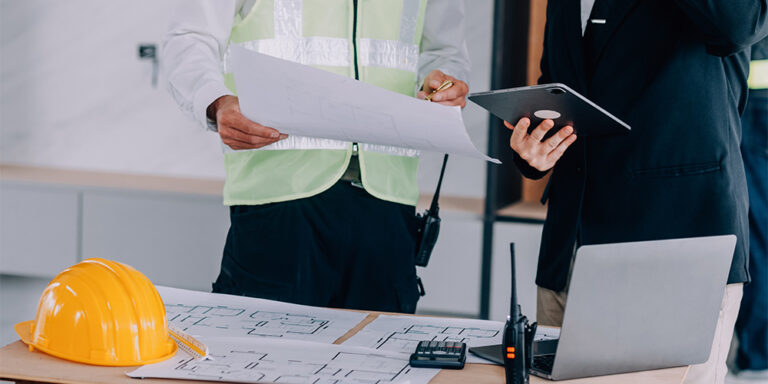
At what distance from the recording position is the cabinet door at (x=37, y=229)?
3.50 m

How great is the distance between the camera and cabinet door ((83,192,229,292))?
335 cm

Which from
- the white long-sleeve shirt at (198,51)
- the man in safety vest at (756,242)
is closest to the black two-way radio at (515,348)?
the white long-sleeve shirt at (198,51)

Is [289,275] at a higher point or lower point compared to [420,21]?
lower

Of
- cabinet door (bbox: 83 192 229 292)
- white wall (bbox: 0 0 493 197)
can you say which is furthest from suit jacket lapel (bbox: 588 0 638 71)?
white wall (bbox: 0 0 493 197)

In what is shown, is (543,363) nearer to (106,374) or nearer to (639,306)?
(639,306)

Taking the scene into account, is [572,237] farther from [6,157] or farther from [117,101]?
[6,157]

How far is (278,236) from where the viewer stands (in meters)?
1.76

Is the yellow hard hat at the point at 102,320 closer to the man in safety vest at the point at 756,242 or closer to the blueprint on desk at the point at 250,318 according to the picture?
the blueprint on desk at the point at 250,318

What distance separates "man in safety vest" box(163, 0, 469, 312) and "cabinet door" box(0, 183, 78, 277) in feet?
6.23

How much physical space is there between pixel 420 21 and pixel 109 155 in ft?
8.12

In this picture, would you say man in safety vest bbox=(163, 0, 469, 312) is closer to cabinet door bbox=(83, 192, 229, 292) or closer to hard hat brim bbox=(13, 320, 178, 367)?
hard hat brim bbox=(13, 320, 178, 367)

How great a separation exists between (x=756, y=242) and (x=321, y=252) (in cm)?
227

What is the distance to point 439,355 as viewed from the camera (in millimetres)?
1295

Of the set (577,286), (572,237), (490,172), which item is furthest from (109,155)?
(577,286)
